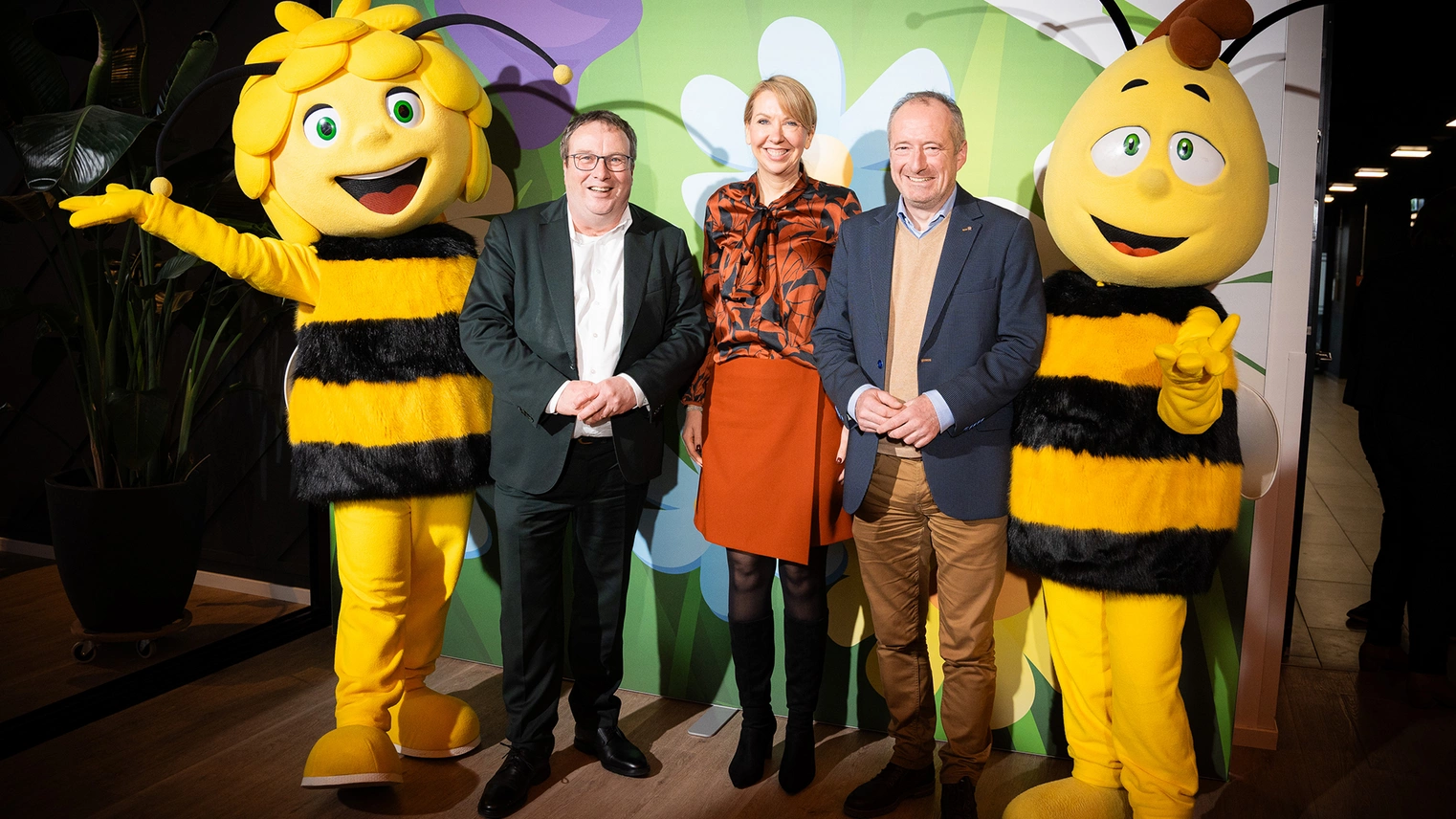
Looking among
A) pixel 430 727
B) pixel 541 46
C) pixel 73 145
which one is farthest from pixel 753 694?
pixel 73 145

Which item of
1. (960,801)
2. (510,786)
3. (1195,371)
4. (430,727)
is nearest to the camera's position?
(1195,371)

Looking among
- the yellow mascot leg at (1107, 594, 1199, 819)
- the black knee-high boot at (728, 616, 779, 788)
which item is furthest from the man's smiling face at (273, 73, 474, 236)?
the yellow mascot leg at (1107, 594, 1199, 819)

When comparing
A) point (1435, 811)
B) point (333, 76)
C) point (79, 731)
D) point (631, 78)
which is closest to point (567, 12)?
point (631, 78)

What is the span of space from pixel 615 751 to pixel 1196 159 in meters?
1.96

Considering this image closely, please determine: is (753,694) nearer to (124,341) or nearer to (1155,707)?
(1155,707)

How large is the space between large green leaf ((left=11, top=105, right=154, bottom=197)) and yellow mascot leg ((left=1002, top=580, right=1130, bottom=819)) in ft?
8.39

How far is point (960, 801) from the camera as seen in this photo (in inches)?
80.9

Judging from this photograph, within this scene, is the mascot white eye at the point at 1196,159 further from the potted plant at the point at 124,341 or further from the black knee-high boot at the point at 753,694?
the potted plant at the point at 124,341

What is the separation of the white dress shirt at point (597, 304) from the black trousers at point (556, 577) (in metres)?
0.16

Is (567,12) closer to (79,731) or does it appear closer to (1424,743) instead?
(79,731)

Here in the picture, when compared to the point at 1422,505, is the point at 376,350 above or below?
above

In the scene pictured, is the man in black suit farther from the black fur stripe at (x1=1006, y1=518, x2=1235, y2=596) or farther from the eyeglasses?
the black fur stripe at (x1=1006, y1=518, x2=1235, y2=596)

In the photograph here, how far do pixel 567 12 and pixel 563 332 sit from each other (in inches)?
47.0

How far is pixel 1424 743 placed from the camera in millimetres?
2609
